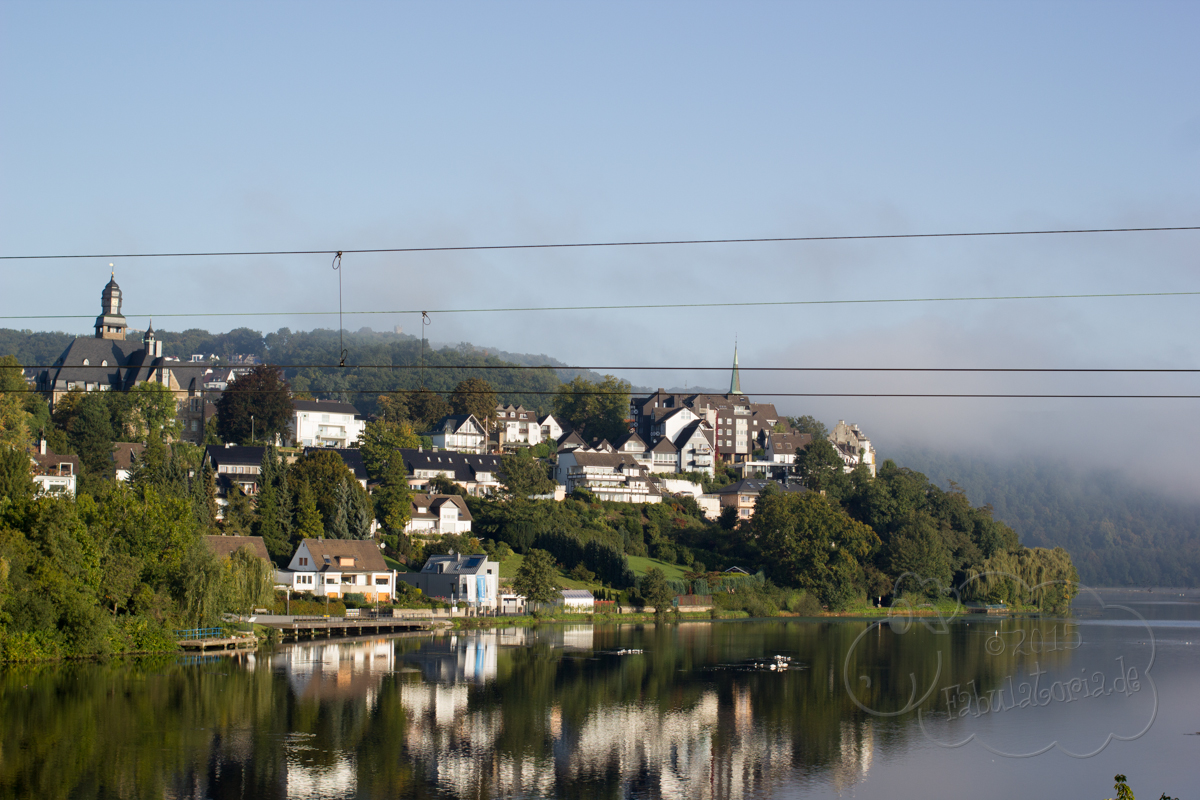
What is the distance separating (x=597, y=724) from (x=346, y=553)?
3915 centimetres

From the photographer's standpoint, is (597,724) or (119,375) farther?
(119,375)

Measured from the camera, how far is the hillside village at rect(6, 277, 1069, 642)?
7381cm

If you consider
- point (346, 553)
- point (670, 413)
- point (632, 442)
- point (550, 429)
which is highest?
point (670, 413)

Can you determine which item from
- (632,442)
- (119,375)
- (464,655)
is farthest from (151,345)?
(464,655)

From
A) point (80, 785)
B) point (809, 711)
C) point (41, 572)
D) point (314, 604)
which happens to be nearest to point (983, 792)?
point (809, 711)

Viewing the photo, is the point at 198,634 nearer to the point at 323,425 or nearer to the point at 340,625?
the point at 340,625

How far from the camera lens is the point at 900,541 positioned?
92188 millimetres

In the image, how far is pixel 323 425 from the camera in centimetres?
11606

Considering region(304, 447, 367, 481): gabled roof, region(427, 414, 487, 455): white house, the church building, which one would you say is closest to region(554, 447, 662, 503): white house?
region(427, 414, 487, 455): white house

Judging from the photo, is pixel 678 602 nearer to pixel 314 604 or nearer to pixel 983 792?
pixel 314 604

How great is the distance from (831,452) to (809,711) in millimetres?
79592

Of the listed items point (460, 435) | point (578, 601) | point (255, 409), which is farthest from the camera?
point (460, 435)

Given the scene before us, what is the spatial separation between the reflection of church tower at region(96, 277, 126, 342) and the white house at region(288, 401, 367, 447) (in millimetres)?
26145

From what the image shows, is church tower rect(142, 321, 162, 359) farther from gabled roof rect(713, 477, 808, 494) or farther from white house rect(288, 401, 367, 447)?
gabled roof rect(713, 477, 808, 494)
